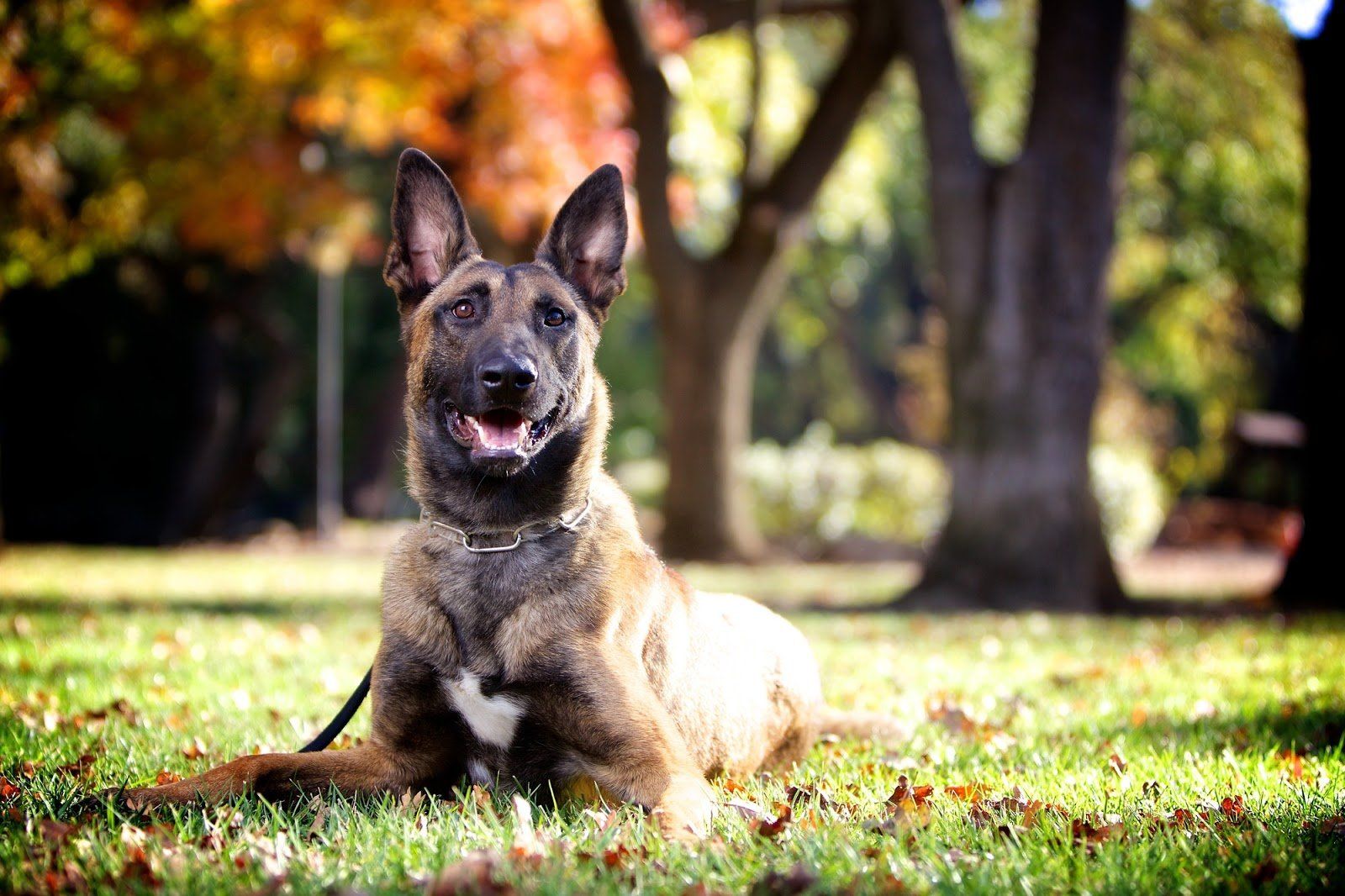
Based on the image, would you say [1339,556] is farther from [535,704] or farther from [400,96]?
[400,96]

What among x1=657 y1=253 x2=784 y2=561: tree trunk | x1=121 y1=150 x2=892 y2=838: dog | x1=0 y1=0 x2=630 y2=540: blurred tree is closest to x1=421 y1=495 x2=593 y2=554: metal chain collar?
x1=121 y1=150 x2=892 y2=838: dog

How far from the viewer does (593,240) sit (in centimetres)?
441

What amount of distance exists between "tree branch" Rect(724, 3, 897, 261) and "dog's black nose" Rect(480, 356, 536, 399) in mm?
10710

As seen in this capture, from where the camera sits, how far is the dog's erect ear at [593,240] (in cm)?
431

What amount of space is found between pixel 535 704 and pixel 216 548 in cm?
1681

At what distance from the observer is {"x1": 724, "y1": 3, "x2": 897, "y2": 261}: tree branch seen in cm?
1334

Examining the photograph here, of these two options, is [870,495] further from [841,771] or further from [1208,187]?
[841,771]

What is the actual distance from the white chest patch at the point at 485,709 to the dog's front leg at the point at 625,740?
19 centimetres

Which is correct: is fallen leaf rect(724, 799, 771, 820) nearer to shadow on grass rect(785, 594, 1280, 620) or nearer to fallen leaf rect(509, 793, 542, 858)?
fallen leaf rect(509, 793, 542, 858)

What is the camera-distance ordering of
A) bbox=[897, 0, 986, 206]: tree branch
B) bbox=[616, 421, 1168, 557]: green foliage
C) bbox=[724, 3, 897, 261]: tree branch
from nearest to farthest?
1. bbox=[897, 0, 986, 206]: tree branch
2. bbox=[724, 3, 897, 261]: tree branch
3. bbox=[616, 421, 1168, 557]: green foliage

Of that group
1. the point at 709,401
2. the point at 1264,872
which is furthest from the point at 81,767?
the point at 709,401

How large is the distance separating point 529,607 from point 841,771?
1373 millimetres

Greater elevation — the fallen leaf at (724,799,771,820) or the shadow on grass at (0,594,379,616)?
the fallen leaf at (724,799,771,820)

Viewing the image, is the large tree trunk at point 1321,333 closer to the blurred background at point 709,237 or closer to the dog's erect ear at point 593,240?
the blurred background at point 709,237
